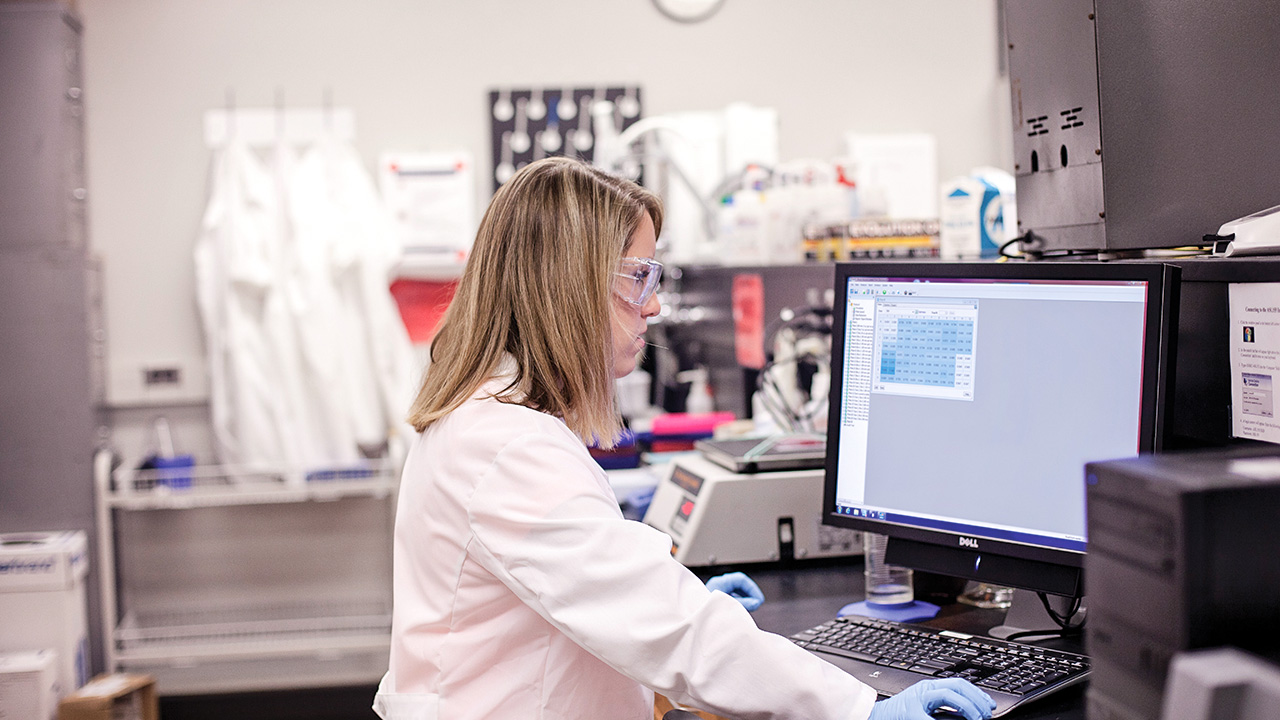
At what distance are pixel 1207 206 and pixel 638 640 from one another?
81 cm

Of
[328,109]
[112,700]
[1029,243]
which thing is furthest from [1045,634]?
[328,109]

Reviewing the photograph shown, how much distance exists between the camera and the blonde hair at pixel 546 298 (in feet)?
3.77

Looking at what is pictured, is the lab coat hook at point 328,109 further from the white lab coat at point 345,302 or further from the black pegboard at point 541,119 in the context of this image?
the black pegboard at point 541,119

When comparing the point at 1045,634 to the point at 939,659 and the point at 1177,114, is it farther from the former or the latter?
the point at 1177,114

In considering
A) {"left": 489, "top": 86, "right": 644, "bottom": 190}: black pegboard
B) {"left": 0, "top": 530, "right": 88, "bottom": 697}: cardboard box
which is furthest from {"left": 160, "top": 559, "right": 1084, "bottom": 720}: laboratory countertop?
{"left": 489, "top": 86, "right": 644, "bottom": 190}: black pegboard

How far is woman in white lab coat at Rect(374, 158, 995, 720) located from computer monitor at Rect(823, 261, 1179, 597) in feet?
0.79

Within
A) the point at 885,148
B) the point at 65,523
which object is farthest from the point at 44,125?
the point at 885,148

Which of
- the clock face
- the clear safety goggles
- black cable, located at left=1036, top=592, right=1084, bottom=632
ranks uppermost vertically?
the clock face

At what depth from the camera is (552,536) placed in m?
0.98

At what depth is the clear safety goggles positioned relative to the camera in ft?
3.97

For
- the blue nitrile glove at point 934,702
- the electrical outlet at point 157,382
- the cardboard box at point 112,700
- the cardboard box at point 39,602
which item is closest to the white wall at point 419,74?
the electrical outlet at point 157,382

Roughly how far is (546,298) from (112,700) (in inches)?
87.6

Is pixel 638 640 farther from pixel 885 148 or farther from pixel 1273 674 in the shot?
pixel 885 148

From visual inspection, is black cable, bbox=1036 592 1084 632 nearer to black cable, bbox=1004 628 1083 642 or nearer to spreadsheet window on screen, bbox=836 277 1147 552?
black cable, bbox=1004 628 1083 642
